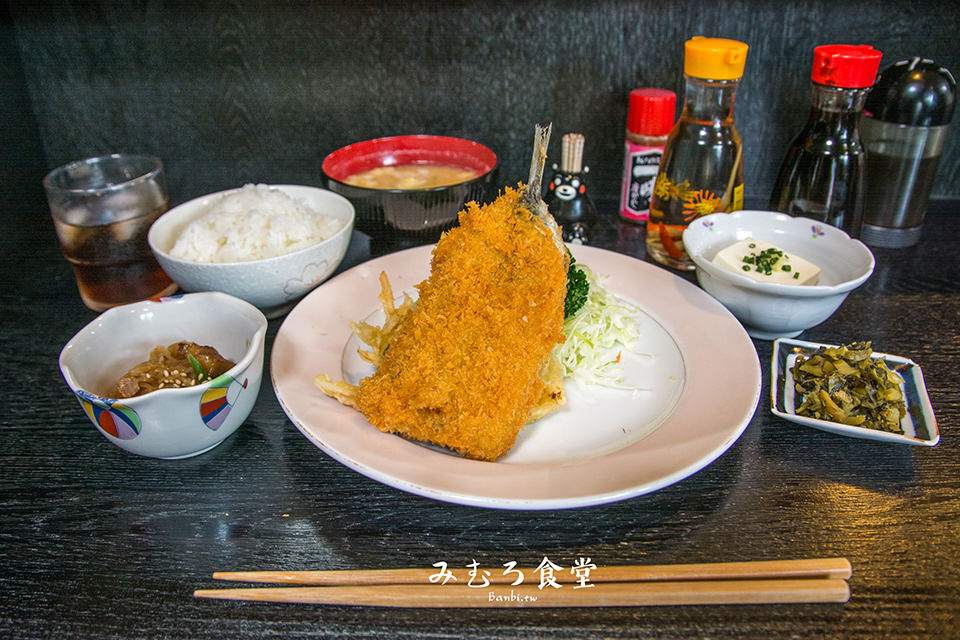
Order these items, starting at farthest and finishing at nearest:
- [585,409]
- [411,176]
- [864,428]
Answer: [411,176] < [585,409] < [864,428]

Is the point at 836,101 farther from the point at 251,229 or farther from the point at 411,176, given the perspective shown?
A: the point at 251,229

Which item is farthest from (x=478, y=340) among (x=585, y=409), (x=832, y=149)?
(x=832, y=149)

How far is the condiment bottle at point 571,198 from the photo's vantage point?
90.2 inches

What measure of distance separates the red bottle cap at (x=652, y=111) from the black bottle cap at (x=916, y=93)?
0.64m

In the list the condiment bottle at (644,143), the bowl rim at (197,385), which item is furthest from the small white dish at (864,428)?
the bowl rim at (197,385)

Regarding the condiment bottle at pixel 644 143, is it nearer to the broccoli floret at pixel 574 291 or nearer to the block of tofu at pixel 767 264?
the block of tofu at pixel 767 264

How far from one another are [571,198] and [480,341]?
104 centimetres

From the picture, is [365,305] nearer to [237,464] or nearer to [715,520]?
[237,464]

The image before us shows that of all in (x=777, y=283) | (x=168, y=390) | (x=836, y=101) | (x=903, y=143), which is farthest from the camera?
(x=903, y=143)

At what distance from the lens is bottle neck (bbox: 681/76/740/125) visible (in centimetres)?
200

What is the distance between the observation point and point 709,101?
6.67 ft

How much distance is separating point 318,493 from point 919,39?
2593 mm

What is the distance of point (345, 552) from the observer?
1229 millimetres

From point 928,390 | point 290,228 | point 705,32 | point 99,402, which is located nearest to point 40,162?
point 290,228
